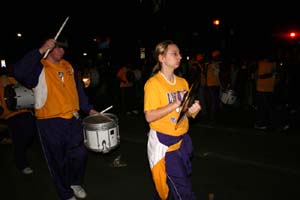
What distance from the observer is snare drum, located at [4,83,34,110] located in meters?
4.74

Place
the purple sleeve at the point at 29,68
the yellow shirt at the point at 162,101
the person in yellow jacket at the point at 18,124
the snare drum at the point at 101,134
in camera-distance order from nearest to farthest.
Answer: the yellow shirt at the point at 162,101 < the purple sleeve at the point at 29,68 < the snare drum at the point at 101,134 < the person in yellow jacket at the point at 18,124

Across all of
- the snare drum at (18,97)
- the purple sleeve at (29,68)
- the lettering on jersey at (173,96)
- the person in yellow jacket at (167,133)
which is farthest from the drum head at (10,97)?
the lettering on jersey at (173,96)

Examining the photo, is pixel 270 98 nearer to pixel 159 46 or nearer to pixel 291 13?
pixel 159 46

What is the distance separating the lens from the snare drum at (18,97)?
187 inches

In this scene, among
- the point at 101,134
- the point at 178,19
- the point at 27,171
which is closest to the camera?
the point at 101,134

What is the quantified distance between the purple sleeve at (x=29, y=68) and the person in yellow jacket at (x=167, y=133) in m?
1.28

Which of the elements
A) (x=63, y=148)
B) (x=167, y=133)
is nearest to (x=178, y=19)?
(x=63, y=148)

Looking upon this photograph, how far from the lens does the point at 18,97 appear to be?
4.73m

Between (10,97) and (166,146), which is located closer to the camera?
(166,146)

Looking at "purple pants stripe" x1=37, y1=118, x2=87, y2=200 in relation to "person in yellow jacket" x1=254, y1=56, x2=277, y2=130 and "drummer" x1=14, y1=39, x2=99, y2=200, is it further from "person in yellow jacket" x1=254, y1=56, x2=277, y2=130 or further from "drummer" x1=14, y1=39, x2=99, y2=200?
"person in yellow jacket" x1=254, y1=56, x2=277, y2=130

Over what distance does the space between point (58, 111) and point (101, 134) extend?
647 millimetres

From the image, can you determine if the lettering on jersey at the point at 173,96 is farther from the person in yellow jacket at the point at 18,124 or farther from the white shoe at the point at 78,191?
the person in yellow jacket at the point at 18,124

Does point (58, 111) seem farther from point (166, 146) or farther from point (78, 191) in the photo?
point (166, 146)

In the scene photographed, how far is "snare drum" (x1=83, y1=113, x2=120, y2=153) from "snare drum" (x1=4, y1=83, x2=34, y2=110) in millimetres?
1548
